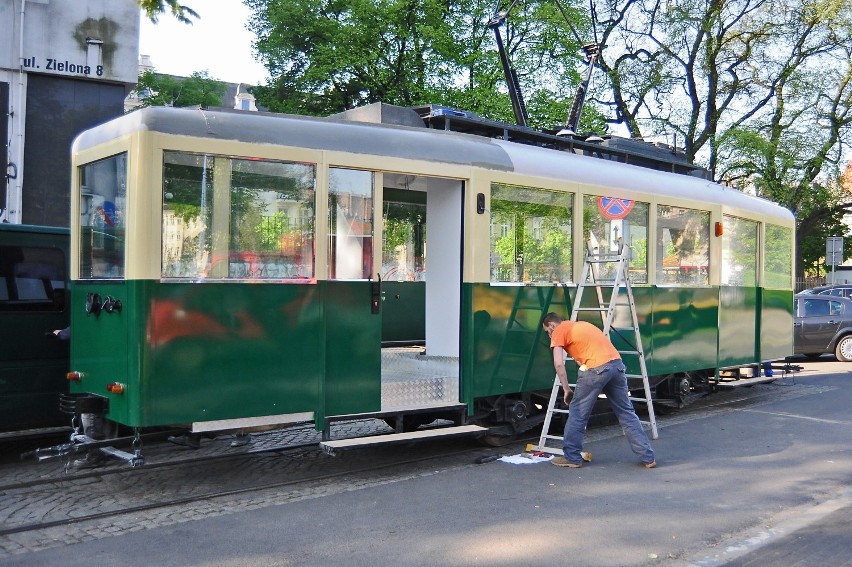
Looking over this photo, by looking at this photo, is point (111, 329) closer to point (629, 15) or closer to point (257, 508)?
point (257, 508)

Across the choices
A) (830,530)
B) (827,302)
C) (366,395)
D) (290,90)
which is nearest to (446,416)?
(366,395)

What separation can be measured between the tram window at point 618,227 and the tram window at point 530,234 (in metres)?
0.38

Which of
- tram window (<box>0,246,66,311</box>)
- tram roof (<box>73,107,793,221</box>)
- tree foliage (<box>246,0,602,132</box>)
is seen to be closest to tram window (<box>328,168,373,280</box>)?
tram roof (<box>73,107,793,221</box>)

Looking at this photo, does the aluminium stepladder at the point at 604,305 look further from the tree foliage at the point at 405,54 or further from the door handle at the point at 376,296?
the tree foliage at the point at 405,54

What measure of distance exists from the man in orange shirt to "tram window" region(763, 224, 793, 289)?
564cm

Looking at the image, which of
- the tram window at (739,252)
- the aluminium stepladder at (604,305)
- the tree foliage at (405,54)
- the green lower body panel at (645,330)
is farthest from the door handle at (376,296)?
the tree foliage at (405,54)

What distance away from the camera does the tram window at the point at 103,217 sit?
253 inches

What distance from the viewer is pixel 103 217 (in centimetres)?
669

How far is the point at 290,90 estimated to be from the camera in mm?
27312

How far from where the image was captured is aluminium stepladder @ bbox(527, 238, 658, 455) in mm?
8258

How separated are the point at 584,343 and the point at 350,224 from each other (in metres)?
2.35

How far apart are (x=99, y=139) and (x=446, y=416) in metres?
3.83

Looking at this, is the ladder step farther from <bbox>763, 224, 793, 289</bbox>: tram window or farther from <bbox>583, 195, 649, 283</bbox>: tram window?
<bbox>763, 224, 793, 289</bbox>: tram window

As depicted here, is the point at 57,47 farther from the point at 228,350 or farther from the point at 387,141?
the point at 228,350
